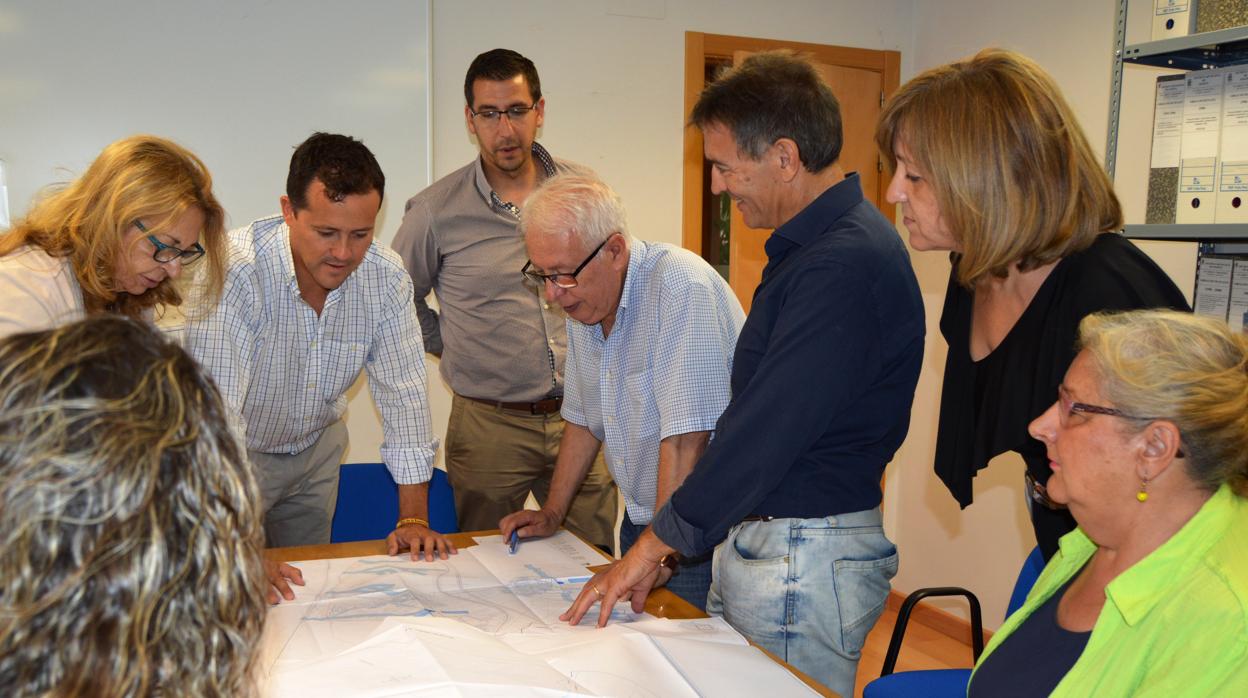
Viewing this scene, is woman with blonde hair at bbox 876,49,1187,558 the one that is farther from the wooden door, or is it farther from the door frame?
the wooden door

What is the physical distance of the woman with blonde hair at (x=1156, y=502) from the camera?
4.05 feet

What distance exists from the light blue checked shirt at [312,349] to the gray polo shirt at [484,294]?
640mm

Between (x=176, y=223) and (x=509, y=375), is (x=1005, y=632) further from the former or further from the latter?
(x=509, y=375)

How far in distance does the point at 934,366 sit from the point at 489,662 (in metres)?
3.25

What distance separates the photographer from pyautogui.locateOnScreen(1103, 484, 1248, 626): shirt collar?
1.29m

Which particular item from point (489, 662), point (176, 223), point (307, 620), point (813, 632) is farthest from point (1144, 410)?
point (176, 223)

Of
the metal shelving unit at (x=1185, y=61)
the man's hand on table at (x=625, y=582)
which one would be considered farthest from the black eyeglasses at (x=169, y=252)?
the metal shelving unit at (x=1185, y=61)

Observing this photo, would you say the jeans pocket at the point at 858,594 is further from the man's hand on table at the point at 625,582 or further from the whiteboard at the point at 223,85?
the whiteboard at the point at 223,85

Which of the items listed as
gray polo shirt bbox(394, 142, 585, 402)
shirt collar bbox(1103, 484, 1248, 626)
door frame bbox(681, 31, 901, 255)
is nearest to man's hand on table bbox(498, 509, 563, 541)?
gray polo shirt bbox(394, 142, 585, 402)

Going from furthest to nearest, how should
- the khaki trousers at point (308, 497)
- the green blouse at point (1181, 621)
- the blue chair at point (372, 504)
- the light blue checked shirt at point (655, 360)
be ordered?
1. the blue chair at point (372, 504)
2. the khaki trousers at point (308, 497)
3. the light blue checked shirt at point (655, 360)
4. the green blouse at point (1181, 621)

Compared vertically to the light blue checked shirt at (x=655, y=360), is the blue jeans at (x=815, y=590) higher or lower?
lower

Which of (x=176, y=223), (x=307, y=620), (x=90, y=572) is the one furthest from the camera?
(x=176, y=223)

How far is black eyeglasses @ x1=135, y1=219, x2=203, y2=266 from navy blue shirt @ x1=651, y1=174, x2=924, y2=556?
104 cm

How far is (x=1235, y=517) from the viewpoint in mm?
1295
